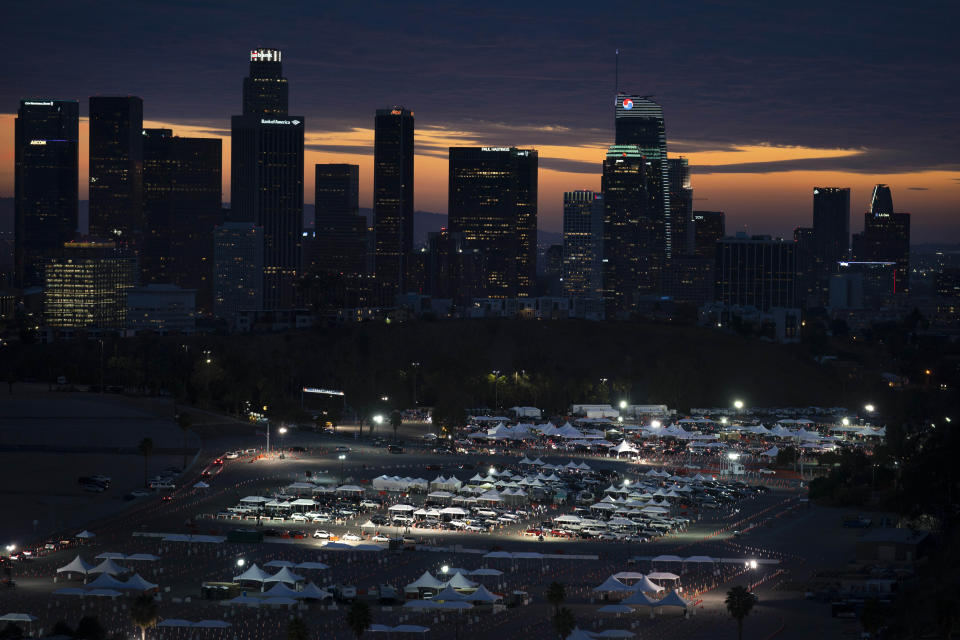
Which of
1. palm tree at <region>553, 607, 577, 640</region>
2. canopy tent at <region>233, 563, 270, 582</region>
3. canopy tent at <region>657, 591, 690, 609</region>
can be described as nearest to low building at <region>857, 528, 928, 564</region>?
canopy tent at <region>657, 591, 690, 609</region>

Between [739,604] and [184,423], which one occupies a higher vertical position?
[739,604]

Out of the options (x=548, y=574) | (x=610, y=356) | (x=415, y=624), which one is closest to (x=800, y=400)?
(x=610, y=356)

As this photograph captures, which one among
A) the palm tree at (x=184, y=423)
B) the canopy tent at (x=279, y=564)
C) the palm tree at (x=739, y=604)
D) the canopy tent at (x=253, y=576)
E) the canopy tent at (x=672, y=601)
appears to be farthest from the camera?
the palm tree at (x=184, y=423)

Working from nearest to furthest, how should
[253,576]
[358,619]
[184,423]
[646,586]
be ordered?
[358,619]
[646,586]
[253,576]
[184,423]

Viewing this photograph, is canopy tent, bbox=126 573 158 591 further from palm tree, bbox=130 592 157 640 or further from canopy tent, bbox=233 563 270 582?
palm tree, bbox=130 592 157 640

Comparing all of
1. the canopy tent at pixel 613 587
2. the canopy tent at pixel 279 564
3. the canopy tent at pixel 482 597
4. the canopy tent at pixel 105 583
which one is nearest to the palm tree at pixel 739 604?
the canopy tent at pixel 613 587

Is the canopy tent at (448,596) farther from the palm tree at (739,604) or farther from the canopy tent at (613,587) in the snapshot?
the palm tree at (739,604)

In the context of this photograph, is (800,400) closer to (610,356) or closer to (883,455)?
(610,356)

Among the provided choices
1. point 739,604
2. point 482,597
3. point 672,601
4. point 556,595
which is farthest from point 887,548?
point 482,597

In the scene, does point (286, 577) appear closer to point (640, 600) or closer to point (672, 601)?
point (640, 600)

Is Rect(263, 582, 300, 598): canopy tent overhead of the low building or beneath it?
beneath

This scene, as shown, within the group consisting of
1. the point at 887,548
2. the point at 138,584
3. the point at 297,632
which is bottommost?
the point at 138,584
